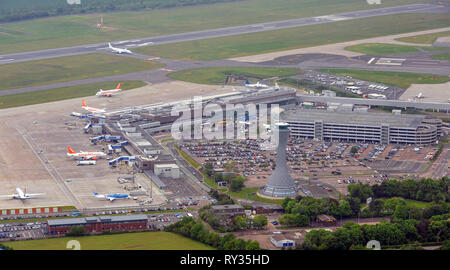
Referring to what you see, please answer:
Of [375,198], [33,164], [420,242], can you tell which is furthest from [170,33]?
[420,242]

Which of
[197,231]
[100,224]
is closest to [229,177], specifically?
[197,231]

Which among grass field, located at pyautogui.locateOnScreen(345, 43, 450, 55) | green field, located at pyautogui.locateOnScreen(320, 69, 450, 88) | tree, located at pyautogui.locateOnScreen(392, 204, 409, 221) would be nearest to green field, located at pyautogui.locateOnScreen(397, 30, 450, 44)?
grass field, located at pyautogui.locateOnScreen(345, 43, 450, 55)

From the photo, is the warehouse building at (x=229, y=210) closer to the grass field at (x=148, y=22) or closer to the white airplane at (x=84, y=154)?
the white airplane at (x=84, y=154)

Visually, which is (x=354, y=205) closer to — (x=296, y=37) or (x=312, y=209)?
(x=312, y=209)

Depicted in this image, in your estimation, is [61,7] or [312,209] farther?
[61,7]

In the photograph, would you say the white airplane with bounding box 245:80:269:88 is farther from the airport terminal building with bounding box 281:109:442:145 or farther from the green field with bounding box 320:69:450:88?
the airport terminal building with bounding box 281:109:442:145

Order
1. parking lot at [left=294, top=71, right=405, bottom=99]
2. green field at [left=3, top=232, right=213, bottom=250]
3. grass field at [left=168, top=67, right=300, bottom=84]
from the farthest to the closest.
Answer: grass field at [left=168, top=67, right=300, bottom=84], parking lot at [left=294, top=71, right=405, bottom=99], green field at [left=3, top=232, right=213, bottom=250]
